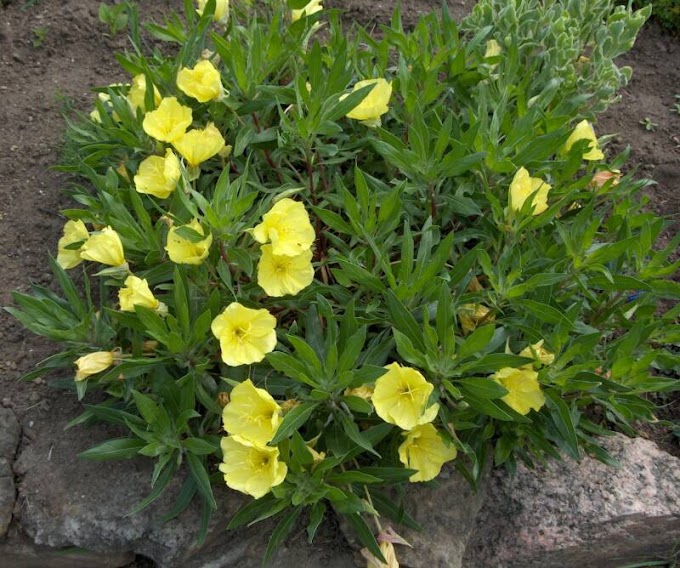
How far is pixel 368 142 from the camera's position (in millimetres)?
2332

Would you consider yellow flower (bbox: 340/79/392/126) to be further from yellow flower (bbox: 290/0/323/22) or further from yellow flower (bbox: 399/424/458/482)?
yellow flower (bbox: 399/424/458/482)

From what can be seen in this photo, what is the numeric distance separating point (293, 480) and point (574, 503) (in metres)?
0.94

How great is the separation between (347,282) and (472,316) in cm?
38

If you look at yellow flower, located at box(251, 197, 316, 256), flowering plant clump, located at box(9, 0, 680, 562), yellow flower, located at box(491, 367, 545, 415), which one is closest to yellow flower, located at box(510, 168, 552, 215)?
flowering plant clump, located at box(9, 0, 680, 562)

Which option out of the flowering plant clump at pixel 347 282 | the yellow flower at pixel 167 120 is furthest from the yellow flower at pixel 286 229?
the yellow flower at pixel 167 120

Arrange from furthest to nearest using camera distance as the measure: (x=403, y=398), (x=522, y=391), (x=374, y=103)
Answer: (x=374, y=103) → (x=522, y=391) → (x=403, y=398)

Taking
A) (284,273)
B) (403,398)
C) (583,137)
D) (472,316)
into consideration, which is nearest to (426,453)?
(403,398)

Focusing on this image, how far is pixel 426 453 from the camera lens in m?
1.93

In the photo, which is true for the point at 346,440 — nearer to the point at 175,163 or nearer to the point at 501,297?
the point at 501,297

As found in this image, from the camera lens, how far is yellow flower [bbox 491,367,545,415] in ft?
6.12

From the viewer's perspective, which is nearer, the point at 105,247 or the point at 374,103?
the point at 105,247

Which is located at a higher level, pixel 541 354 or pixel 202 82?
pixel 202 82

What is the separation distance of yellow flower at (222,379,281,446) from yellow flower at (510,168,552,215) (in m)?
0.90

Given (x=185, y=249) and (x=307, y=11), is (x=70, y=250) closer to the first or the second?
(x=185, y=249)
